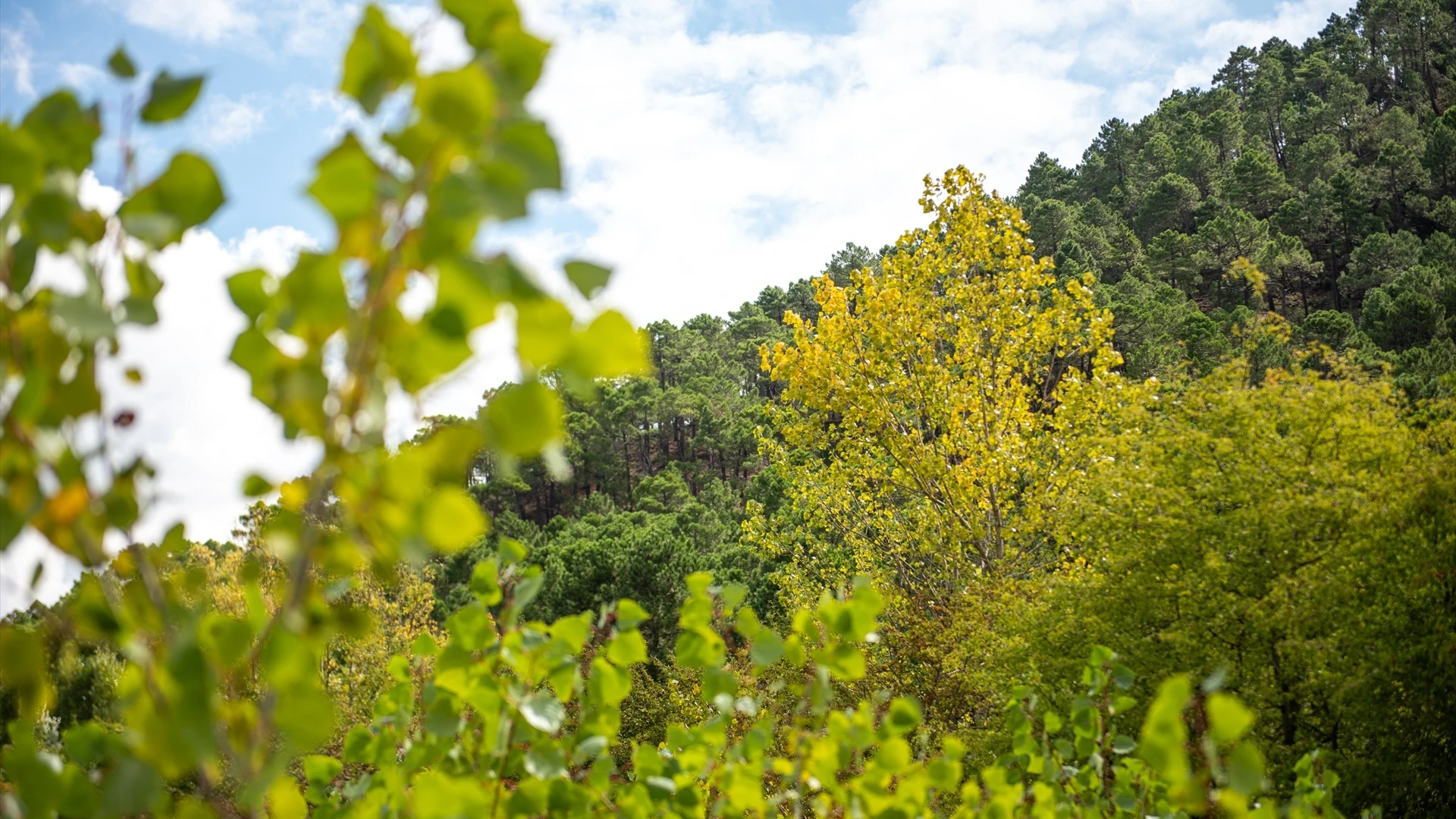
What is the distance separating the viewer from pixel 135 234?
1.62ft

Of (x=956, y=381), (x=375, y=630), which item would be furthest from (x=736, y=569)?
(x=956, y=381)

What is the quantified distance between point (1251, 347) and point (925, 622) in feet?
13.0

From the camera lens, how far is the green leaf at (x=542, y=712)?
100cm

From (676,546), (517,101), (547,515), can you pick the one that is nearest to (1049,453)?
(517,101)

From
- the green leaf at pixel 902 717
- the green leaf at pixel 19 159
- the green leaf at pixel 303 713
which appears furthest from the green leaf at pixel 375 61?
the green leaf at pixel 902 717

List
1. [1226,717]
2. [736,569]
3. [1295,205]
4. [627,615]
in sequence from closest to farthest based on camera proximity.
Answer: [1226,717], [627,615], [736,569], [1295,205]

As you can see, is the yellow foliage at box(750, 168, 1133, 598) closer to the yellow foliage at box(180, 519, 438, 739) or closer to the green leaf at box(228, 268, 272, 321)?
the green leaf at box(228, 268, 272, 321)

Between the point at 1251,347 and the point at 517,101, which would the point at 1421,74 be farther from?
the point at 517,101

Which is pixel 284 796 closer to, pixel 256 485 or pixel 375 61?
pixel 256 485

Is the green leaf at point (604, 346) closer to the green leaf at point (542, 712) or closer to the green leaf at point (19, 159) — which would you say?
the green leaf at point (19, 159)

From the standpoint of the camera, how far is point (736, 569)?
838 inches

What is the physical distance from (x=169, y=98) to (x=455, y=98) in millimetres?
216

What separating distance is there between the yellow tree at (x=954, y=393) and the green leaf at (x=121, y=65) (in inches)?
283

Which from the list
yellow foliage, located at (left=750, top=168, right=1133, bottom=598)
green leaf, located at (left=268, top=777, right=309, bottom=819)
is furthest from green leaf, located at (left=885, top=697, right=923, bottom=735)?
yellow foliage, located at (left=750, top=168, right=1133, bottom=598)
